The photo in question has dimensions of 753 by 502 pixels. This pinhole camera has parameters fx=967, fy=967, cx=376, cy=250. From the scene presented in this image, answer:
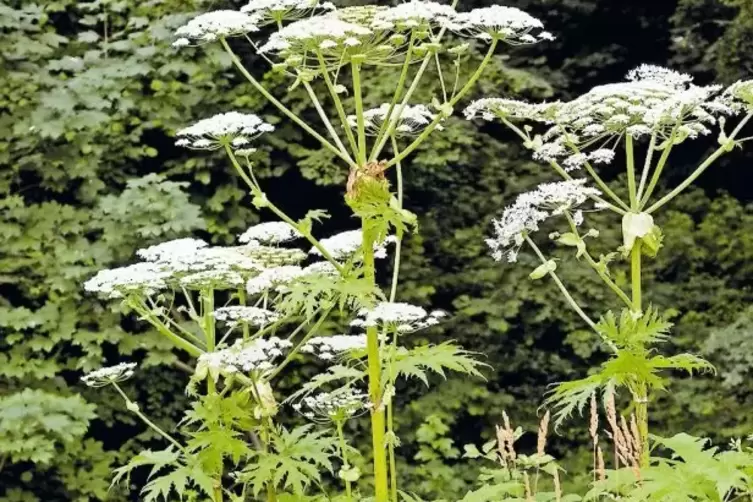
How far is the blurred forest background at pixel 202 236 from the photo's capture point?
5391 millimetres

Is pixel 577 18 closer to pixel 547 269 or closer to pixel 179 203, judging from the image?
pixel 179 203

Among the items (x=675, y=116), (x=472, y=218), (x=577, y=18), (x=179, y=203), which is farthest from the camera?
(x=577, y=18)

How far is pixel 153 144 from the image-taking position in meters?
6.43

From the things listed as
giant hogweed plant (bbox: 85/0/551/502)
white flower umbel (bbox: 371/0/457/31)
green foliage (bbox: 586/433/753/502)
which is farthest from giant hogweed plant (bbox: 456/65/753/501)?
white flower umbel (bbox: 371/0/457/31)

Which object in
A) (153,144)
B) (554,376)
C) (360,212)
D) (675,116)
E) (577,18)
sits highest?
(675,116)

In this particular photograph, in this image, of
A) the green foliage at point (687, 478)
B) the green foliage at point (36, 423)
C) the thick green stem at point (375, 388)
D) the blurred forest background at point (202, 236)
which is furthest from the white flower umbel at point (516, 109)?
the green foliage at point (36, 423)

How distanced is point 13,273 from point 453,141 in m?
2.84

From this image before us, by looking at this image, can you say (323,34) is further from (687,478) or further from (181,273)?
(687,478)

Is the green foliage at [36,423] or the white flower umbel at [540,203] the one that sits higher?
the white flower umbel at [540,203]

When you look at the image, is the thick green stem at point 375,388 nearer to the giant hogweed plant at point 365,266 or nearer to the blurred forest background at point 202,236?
the giant hogweed plant at point 365,266

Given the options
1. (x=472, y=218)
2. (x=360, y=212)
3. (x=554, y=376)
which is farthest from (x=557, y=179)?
(x=360, y=212)

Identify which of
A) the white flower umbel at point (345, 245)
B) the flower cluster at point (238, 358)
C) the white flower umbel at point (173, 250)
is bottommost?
the flower cluster at point (238, 358)

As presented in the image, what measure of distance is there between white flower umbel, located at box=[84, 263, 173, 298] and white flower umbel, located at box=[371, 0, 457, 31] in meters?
0.91

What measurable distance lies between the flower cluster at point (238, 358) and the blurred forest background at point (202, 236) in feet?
7.92
